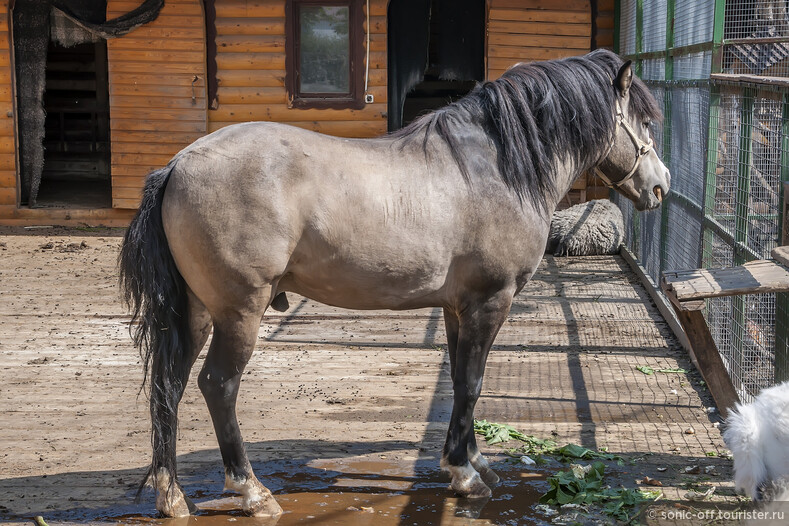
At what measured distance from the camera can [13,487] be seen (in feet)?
12.4

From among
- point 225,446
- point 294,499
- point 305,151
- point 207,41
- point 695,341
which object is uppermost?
point 207,41

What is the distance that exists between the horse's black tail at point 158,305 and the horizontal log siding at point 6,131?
854 centimetres

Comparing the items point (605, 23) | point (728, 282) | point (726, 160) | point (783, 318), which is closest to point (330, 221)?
point (728, 282)

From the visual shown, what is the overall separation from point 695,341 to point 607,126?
1.04 m

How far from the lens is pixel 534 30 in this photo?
36.1 feet

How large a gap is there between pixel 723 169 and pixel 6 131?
8971mm

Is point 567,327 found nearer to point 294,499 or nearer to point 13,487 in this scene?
point 294,499

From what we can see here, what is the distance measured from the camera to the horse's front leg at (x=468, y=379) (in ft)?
12.3

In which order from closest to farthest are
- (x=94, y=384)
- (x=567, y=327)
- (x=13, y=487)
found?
(x=13, y=487)
(x=94, y=384)
(x=567, y=327)

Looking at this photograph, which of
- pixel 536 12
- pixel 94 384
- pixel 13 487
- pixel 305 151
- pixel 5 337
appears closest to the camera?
pixel 305 151

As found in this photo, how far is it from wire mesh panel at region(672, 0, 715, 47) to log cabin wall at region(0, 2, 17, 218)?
803 cm

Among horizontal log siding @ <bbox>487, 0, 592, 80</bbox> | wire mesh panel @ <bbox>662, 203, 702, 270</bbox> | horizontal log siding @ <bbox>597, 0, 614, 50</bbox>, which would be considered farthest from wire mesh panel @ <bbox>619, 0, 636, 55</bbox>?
wire mesh panel @ <bbox>662, 203, 702, 270</bbox>

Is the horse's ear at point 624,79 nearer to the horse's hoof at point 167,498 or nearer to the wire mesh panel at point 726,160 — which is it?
the wire mesh panel at point 726,160

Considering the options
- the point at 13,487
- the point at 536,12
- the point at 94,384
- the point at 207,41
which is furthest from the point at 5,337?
the point at 536,12
